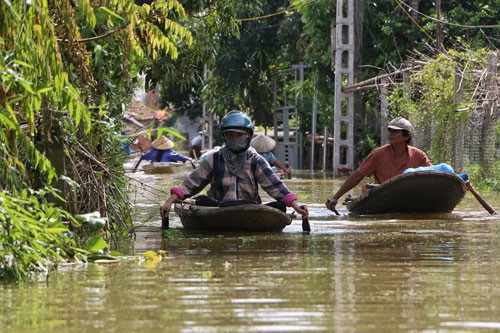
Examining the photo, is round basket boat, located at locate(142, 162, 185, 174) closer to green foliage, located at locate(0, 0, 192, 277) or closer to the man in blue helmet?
green foliage, located at locate(0, 0, 192, 277)

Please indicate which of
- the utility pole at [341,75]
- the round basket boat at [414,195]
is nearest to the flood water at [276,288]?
the round basket boat at [414,195]

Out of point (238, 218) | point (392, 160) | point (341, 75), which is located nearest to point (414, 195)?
point (392, 160)

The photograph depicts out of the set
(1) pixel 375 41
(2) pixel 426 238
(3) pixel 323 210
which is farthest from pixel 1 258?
(1) pixel 375 41

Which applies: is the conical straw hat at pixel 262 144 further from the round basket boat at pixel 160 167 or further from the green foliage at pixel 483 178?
the round basket boat at pixel 160 167

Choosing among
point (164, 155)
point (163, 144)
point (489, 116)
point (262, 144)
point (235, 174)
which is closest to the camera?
point (235, 174)

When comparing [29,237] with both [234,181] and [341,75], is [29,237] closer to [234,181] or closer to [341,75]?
[234,181]

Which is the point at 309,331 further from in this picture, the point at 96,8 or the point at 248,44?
the point at 248,44

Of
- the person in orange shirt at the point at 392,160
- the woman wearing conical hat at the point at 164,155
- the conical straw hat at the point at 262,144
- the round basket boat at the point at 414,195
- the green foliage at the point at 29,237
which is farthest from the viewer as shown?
the woman wearing conical hat at the point at 164,155

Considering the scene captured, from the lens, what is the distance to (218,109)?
142 ft

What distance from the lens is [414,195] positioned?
15.4 m

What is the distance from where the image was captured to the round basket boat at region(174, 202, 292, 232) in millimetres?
12383

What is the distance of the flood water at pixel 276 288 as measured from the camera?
252 inches

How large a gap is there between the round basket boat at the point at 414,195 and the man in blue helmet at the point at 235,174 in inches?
102

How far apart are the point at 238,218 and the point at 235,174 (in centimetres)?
61
